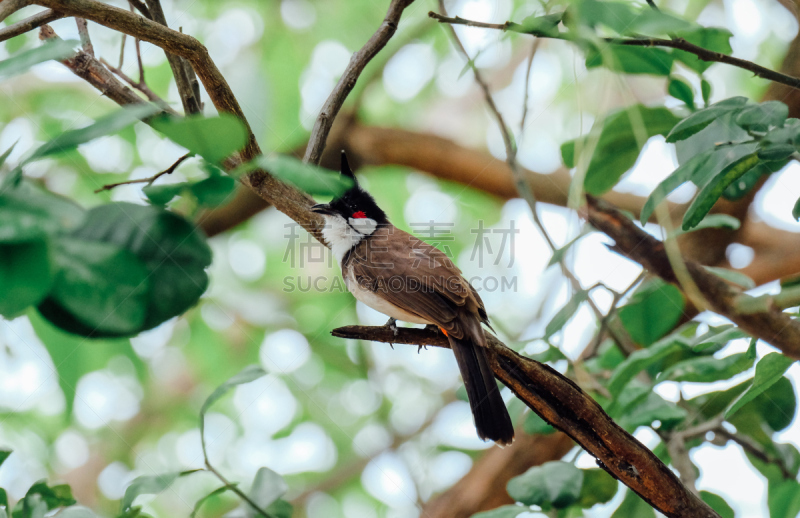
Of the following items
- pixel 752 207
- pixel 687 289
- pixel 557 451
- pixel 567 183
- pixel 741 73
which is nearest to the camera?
pixel 687 289

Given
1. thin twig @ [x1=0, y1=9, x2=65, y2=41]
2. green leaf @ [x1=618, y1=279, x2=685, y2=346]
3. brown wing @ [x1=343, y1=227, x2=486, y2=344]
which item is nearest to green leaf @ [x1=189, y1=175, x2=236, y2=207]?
thin twig @ [x1=0, y1=9, x2=65, y2=41]

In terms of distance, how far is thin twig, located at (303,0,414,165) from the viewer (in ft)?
4.74

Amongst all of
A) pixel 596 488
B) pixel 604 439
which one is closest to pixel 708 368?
pixel 604 439

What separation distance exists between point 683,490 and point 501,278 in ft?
5.42

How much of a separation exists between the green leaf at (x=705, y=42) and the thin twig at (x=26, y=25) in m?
1.25

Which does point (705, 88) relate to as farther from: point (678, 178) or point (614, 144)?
point (678, 178)

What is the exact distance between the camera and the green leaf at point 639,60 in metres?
1.47

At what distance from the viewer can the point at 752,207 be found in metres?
2.59

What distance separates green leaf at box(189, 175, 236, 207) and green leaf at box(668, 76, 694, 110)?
132 centimetres

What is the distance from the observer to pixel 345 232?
2.30 meters

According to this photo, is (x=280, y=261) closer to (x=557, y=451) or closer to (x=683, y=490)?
(x=557, y=451)

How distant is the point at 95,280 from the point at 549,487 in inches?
44.9

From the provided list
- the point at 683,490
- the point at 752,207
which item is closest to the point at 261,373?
the point at 683,490

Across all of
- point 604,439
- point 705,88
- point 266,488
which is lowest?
point 266,488
